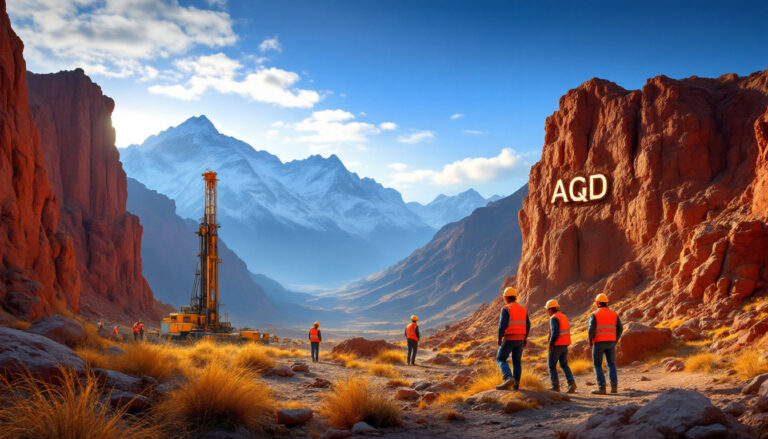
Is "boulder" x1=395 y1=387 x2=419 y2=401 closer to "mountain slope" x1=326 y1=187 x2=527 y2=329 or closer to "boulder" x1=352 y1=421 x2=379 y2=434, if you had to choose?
"boulder" x1=352 y1=421 x2=379 y2=434

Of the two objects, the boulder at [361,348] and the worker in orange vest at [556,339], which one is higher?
the worker in orange vest at [556,339]

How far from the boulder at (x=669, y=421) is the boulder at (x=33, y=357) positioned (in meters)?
6.92

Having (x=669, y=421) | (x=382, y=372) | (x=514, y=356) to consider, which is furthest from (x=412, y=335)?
(x=669, y=421)

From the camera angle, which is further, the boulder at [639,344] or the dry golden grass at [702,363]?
the boulder at [639,344]

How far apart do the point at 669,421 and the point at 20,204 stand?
29.0 m

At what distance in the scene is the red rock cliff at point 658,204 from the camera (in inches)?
890

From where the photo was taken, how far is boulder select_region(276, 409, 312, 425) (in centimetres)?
755

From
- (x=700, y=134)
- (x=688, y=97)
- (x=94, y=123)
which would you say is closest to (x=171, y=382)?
(x=700, y=134)

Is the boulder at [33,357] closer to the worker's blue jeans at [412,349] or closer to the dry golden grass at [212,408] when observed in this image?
the dry golden grass at [212,408]

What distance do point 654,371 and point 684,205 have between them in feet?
58.6

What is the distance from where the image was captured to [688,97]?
33094 mm

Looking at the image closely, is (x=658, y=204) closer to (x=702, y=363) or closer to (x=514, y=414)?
(x=702, y=363)

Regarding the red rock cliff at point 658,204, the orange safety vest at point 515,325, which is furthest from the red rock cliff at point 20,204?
the red rock cliff at point 658,204

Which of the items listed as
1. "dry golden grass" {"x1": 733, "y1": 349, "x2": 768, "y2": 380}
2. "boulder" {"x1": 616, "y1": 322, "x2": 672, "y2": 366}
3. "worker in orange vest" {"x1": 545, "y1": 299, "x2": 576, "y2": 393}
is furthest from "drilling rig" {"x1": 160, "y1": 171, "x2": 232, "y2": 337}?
"dry golden grass" {"x1": 733, "y1": 349, "x2": 768, "y2": 380}
